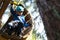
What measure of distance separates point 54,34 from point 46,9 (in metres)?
0.13

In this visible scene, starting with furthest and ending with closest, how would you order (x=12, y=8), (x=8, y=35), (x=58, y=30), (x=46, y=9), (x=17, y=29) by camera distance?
(x=12, y=8), (x=17, y=29), (x=8, y=35), (x=46, y=9), (x=58, y=30)

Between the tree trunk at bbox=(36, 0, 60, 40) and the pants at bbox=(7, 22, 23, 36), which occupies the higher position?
the pants at bbox=(7, 22, 23, 36)

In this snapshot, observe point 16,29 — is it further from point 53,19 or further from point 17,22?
point 53,19

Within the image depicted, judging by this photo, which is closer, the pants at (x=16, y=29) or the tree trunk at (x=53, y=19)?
the tree trunk at (x=53, y=19)

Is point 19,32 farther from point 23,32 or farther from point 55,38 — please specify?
point 55,38

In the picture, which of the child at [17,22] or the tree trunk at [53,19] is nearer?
the tree trunk at [53,19]

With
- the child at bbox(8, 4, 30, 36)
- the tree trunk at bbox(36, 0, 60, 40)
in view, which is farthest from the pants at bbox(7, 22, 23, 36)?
the tree trunk at bbox(36, 0, 60, 40)

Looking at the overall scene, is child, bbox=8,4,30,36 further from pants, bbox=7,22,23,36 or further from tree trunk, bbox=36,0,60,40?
tree trunk, bbox=36,0,60,40

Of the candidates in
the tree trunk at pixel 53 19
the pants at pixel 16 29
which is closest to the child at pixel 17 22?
the pants at pixel 16 29

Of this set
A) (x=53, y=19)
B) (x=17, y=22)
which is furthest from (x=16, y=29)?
(x=53, y=19)

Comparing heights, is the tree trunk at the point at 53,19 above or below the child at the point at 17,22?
below

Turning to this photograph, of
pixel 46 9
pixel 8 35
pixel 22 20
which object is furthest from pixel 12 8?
pixel 46 9

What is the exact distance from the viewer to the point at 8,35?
2.68m

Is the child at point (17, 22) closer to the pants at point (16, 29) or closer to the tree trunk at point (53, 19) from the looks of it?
the pants at point (16, 29)
